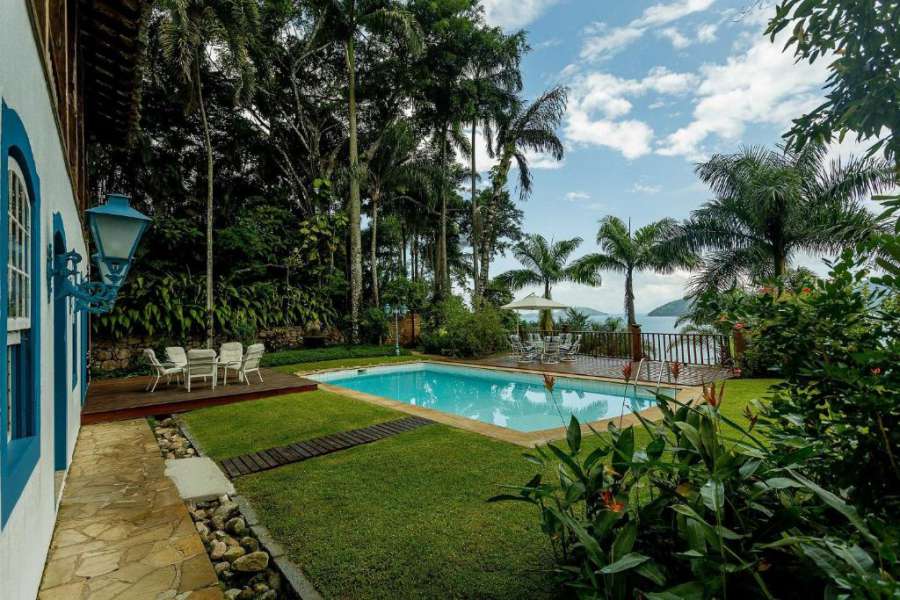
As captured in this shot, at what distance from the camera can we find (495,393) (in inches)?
413

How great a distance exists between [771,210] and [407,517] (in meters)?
13.8

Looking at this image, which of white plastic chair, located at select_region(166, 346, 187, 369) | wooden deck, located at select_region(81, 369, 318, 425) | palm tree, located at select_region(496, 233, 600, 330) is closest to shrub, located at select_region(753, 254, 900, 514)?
wooden deck, located at select_region(81, 369, 318, 425)

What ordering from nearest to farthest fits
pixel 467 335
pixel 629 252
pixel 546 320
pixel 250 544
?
pixel 250 544 → pixel 467 335 → pixel 546 320 → pixel 629 252

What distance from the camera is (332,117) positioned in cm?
1955

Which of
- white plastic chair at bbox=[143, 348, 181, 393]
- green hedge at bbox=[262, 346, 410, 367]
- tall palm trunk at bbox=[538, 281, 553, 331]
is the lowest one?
green hedge at bbox=[262, 346, 410, 367]

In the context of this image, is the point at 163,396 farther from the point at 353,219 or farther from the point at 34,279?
the point at 353,219

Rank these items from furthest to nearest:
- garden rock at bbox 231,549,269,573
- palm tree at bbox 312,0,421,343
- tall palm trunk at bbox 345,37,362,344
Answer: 1. tall palm trunk at bbox 345,37,362,344
2. palm tree at bbox 312,0,421,343
3. garden rock at bbox 231,549,269,573

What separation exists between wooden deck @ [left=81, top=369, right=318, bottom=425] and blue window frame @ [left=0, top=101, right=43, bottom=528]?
518 centimetres

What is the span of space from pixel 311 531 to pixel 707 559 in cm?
261

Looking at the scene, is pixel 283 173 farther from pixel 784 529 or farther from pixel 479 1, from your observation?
pixel 784 529

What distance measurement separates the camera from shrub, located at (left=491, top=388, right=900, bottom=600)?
4.42 ft

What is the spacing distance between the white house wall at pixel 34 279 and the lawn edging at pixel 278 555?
1.17m

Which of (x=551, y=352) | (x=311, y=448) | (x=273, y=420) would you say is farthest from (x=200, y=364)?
(x=551, y=352)

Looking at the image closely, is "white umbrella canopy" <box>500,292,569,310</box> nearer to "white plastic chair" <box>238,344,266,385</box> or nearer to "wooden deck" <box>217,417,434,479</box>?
"white plastic chair" <box>238,344,266,385</box>
